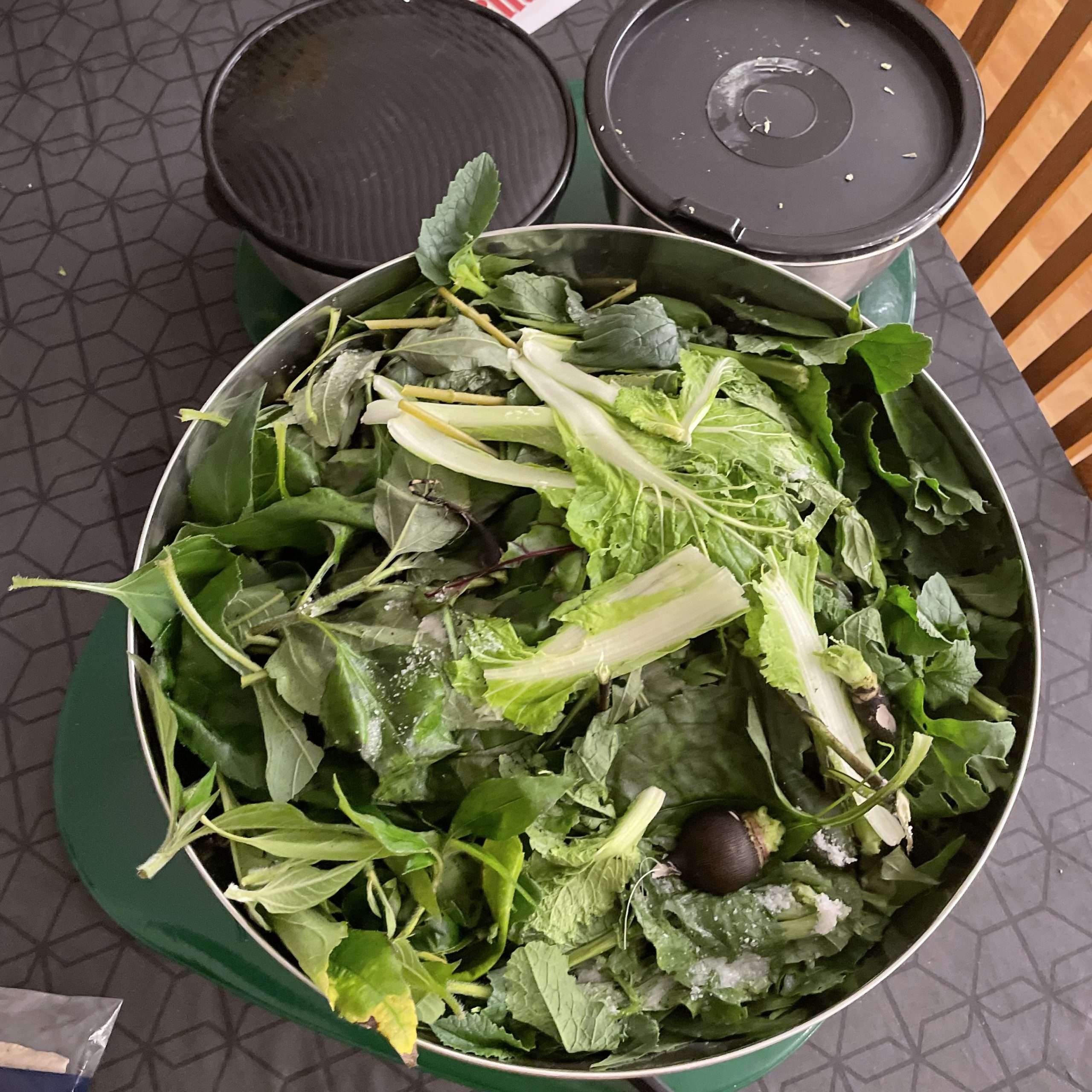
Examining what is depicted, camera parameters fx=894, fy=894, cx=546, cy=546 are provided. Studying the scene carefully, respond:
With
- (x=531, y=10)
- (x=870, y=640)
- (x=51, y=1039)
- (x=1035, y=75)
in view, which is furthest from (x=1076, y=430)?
(x=51, y=1039)

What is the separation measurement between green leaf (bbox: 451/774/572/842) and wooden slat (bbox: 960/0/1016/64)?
2.54 ft

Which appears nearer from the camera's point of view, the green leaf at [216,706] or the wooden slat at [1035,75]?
the green leaf at [216,706]

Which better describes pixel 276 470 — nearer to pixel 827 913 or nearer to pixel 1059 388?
pixel 827 913

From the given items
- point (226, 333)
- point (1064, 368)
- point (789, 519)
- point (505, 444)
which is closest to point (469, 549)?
point (505, 444)

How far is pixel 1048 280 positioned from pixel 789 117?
39cm

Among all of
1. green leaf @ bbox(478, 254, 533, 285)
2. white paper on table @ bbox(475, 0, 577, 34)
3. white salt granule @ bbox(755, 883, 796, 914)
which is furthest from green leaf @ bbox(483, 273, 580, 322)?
white paper on table @ bbox(475, 0, 577, 34)

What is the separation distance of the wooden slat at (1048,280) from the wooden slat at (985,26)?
189 mm

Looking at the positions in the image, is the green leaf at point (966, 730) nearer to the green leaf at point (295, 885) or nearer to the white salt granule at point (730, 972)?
the white salt granule at point (730, 972)

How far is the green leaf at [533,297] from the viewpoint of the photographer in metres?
0.50

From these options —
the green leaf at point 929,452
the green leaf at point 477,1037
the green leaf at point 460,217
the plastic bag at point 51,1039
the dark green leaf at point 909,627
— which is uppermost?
the green leaf at point 929,452

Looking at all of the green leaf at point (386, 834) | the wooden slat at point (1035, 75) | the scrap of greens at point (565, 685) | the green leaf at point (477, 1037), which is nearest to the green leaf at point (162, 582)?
the scrap of greens at point (565, 685)

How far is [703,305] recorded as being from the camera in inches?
21.2

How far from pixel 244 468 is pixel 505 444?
0.13m

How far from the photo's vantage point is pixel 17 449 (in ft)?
2.40
